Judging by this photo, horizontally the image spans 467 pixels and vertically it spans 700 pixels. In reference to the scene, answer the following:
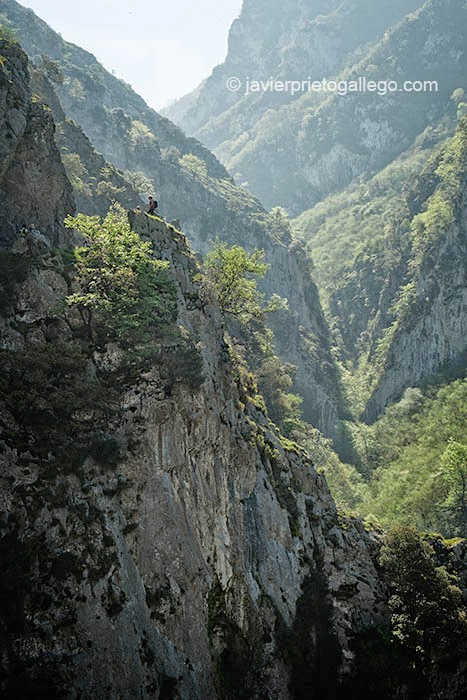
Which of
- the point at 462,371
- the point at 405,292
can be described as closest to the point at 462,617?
the point at 462,371

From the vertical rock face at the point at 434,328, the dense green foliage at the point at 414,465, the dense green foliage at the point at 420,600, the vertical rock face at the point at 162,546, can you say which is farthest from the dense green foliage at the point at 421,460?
the vertical rock face at the point at 162,546

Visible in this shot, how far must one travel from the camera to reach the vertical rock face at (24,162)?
25.0 meters

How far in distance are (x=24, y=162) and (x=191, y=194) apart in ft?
254

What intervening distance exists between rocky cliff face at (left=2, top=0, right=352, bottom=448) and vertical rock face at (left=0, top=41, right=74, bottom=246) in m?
59.8

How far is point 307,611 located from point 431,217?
258 feet

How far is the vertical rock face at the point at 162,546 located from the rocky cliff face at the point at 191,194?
190ft

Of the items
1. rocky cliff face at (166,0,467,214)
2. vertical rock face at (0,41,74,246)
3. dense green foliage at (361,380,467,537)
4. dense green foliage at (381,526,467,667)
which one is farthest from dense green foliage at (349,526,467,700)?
rocky cliff face at (166,0,467,214)

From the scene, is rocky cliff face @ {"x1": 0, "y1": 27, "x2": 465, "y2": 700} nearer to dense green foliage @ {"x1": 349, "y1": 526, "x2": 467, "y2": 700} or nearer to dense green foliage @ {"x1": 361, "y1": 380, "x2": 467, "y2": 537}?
dense green foliage @ {"x1": 349, "y1": 526, "x2": 467, "y2": 700}

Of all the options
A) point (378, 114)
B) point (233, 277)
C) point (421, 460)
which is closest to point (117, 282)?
point (233, 277)

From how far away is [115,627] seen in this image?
16016 mm

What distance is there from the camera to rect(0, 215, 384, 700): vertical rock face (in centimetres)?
1521

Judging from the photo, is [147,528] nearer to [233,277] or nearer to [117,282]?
[117,282]

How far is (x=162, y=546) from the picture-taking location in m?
18.6

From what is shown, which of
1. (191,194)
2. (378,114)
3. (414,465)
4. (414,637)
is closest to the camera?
(414,637)
